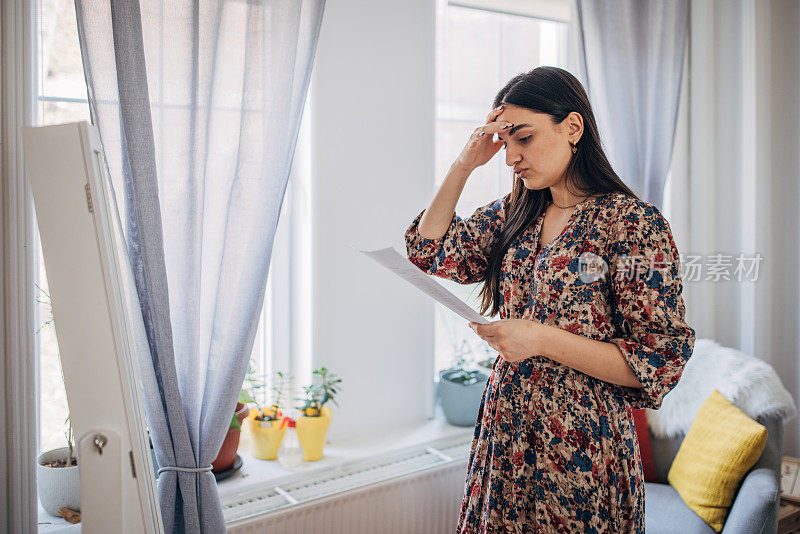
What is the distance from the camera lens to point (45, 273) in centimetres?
156

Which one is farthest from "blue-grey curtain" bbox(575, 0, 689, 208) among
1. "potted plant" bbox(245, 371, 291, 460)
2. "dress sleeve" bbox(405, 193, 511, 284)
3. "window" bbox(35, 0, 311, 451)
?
"potted plant" bbox(245, 371, 291, 460)

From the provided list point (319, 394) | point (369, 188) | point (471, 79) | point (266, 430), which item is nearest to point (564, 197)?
point (369, 188)

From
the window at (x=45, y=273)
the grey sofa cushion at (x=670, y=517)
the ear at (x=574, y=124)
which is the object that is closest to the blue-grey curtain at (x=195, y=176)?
the window at (x=45, y=273)

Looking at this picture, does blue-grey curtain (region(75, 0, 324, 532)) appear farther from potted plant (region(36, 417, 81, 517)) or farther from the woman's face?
the woman's face

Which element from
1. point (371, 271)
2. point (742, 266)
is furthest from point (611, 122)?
point (371, 271)

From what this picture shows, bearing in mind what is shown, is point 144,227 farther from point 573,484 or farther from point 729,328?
point 729,328

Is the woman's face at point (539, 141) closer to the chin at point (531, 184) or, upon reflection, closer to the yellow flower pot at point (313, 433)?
the chin at point (531, 184)

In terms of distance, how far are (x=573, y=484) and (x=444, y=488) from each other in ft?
3.44

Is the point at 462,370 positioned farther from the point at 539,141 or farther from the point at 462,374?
the point at 539,141

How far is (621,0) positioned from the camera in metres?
2.39

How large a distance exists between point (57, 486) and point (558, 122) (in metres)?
1.43

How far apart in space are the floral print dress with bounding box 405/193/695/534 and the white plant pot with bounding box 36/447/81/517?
3.30 feet

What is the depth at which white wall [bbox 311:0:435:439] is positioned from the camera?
6.93 feet

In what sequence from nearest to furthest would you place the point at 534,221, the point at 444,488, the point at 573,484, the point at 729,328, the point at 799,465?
the point at 573,484, the point at 534,221, the point at 444,488, the point at 799,465, the point at 729,328
